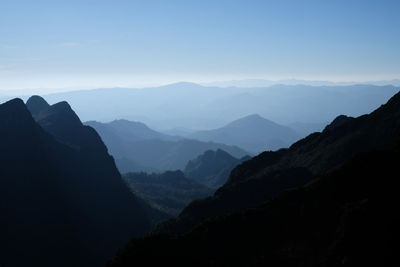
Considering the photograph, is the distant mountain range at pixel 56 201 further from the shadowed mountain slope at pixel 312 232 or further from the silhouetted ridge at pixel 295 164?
the shadowed mountain slope at pixel 312 232

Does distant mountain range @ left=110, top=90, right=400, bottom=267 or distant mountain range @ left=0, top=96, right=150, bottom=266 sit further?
distant mountain range @ left=0, top=96, right=150, bottom=266

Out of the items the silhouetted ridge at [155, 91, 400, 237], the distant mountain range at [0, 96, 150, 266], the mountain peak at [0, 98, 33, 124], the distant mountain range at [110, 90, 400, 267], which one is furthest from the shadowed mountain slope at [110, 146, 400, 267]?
the mountain peak at [0, 98, 33, 124]

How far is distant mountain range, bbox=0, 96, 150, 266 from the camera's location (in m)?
108

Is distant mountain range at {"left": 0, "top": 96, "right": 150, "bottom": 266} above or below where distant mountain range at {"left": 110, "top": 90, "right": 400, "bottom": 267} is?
below

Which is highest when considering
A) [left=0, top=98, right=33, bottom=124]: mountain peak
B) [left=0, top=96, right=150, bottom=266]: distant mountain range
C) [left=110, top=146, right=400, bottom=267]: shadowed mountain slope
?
[left=0, top=98, right=33, bottom=124]: mountain peak

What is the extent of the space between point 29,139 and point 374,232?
122486mm

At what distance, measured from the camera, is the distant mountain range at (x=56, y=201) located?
108m

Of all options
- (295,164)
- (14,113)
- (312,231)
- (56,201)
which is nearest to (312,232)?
(312,231)

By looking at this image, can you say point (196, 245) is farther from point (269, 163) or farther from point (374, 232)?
point (269, 163)

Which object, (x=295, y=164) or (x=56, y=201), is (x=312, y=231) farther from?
(x=56, y=201)

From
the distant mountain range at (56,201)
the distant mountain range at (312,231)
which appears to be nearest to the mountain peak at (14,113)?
the distant mountain range at (56,201)

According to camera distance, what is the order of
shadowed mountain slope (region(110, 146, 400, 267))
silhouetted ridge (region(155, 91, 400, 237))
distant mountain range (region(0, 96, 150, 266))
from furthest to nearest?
distant mountain range (region(0, 96, 150, 266)), silhouetted ridge (region(155, 91, 400, 237)), shadowed mountain slope (region(110, 146, 400, 267))

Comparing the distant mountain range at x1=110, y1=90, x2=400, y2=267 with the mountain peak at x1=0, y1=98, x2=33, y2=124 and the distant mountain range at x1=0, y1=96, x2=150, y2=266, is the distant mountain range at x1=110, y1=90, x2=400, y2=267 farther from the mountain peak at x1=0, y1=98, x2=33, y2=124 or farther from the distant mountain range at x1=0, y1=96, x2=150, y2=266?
the mountain peak at x1=0, y1=98, x2=33, y2=124

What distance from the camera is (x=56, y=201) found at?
124 meters
